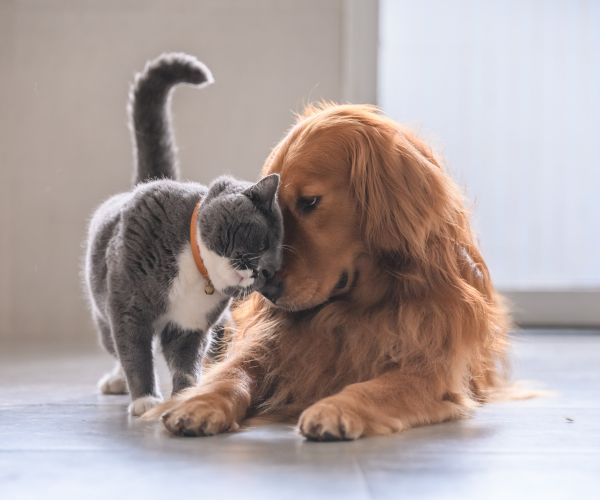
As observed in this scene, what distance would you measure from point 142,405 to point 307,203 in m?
0.49

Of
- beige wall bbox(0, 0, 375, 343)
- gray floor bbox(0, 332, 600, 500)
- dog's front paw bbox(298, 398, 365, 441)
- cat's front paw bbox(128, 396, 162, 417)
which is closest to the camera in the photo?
gray floor bbox(0, 332, 600, 500)

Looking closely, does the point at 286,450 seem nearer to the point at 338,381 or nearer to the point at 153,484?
the point at 153,484

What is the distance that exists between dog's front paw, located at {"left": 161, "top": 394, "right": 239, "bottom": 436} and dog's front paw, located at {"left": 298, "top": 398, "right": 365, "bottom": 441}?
5.8 inches

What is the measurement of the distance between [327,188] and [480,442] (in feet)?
1.71

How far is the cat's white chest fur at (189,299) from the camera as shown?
1.75 metres

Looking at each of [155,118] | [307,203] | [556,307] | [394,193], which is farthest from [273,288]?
[556,307]

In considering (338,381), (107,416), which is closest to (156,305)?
(107,416)

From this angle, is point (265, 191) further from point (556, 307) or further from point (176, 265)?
point (556, 307)

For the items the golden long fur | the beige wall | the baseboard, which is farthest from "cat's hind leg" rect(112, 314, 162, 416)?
the baseboard

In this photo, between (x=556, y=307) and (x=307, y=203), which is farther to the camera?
(x=556, y=307)

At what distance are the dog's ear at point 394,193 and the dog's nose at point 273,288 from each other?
0.59ft

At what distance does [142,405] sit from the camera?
5.68 feet

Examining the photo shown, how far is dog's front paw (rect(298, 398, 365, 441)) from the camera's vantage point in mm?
1384

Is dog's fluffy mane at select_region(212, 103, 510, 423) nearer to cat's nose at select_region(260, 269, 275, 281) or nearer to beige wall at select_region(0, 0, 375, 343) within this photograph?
cat's nose at select_region(260, 269, 275, 281)
